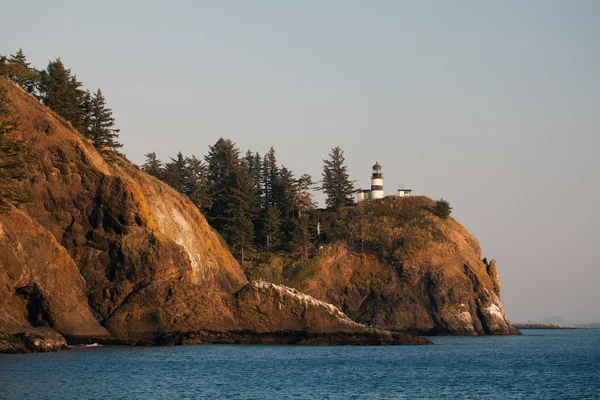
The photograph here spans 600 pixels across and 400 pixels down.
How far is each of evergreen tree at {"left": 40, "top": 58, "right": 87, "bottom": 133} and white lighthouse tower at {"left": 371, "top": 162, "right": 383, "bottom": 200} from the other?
47.8 metres

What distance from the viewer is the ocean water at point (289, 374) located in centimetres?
3953

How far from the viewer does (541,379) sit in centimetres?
4875

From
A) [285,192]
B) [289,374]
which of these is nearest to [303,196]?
[285,192]

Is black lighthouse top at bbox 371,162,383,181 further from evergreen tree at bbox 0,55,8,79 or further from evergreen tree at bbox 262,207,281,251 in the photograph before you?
evergreen tree at bbox 0,55,8,79

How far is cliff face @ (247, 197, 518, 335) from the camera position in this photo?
90.9 metres

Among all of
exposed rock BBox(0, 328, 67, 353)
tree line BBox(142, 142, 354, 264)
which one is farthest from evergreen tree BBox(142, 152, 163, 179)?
exposed rock BBox(0, 328, 67, 353)

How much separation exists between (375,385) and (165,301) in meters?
26.0

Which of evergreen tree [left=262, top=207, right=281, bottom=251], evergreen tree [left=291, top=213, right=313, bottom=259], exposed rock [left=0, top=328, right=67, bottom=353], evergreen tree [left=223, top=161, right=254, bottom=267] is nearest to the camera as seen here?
exposed rock [left=0, top=328, right=67, bottom=353]

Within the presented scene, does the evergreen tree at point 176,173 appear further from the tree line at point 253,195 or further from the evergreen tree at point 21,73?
the evergreen tree at point 21,73

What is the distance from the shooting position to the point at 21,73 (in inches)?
3017

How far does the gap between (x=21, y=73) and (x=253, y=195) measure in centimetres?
3721

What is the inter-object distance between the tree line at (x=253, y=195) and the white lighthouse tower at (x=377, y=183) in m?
3.29

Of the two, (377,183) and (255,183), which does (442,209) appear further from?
(255,183)

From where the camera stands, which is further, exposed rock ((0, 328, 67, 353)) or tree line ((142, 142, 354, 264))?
tree line ((142, 142, 354, 264))
